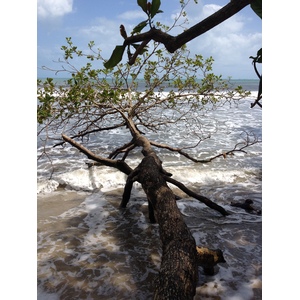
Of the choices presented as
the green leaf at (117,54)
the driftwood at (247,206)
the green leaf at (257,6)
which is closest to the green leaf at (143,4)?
the green leaf at (117,54)

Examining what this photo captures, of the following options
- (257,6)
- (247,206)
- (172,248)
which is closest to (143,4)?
(257,6)

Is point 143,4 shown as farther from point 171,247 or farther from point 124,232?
point 124,232

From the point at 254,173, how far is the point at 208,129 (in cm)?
472

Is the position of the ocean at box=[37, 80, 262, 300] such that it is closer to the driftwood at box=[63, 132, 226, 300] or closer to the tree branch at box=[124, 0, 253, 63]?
the driftwood at box=[63, 132, 226, 300]

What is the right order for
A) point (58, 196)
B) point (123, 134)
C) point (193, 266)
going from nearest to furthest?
point (193, 266) → point (58, 196) → point (123, 134)

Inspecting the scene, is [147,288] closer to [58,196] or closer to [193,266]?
[193,266]

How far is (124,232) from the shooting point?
3553 mm

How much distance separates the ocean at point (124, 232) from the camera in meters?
2.50

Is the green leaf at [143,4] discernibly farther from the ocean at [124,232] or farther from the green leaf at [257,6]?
the ocean at [124,232]

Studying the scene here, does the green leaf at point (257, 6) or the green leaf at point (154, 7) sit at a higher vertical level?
the green leaf at point (154, 7)
